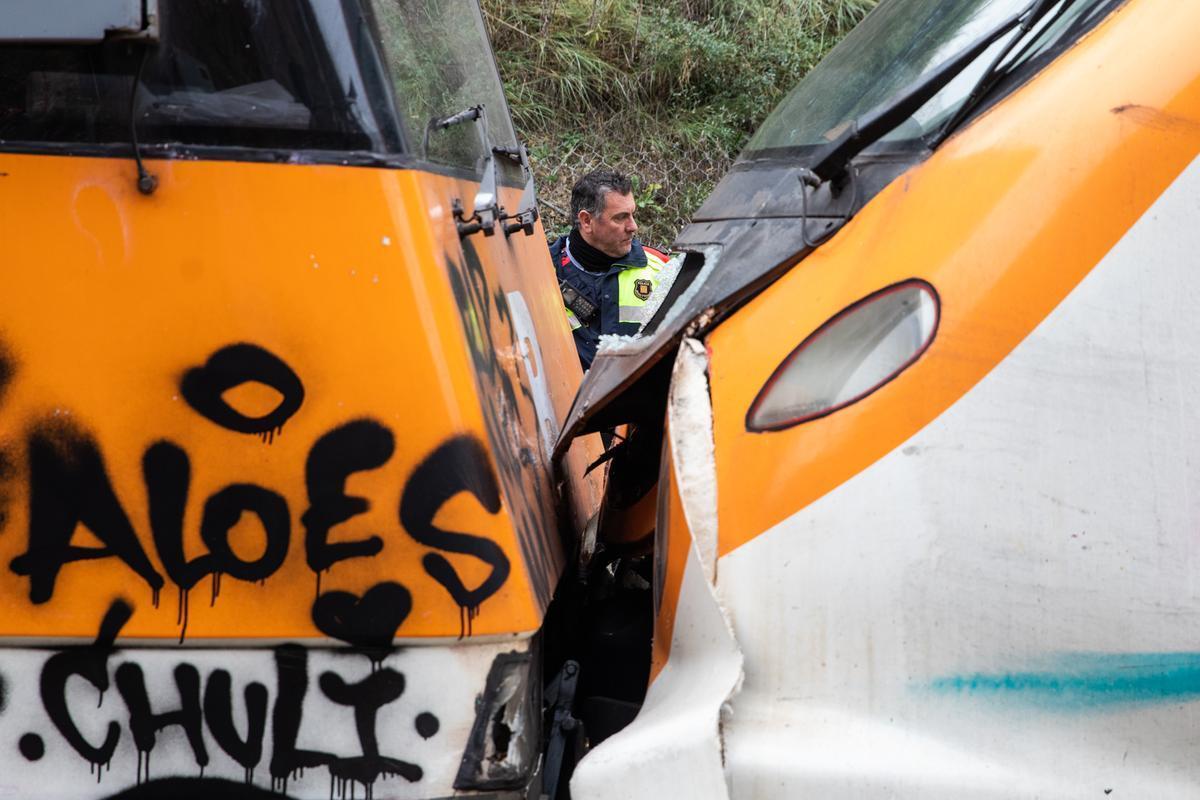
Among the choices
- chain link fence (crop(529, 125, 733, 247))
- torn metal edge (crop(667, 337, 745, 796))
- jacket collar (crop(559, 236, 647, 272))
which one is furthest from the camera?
chain link fence (crop(529, 125, 733, 247))

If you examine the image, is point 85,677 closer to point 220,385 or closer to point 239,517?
point 239,517

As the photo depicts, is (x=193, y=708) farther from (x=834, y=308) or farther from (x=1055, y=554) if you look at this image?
(x=1055, y=554)

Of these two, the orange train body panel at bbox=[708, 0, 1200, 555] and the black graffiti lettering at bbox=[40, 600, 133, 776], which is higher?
the orange train body panel at bbox=[708, 0, 1200, 555]

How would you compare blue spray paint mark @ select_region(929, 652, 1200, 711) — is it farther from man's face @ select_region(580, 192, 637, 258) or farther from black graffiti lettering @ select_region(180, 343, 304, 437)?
man's face @ select_region(580, 192, 637, 258)

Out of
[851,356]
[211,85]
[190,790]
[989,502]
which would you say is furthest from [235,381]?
[989,502]

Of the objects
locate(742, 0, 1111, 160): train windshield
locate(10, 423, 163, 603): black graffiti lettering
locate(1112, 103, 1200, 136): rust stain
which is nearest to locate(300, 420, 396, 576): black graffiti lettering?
locate(10, 423, 163, 603): black graffiti lettering

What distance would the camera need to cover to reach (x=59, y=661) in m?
1.87

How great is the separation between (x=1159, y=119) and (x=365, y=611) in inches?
52.3

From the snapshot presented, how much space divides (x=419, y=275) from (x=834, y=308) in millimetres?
618

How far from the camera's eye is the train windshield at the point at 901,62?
2.00m

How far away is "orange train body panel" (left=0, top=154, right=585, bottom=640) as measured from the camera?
183cm

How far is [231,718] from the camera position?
1.90 m

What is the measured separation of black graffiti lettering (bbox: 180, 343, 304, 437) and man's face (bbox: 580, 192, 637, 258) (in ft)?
11.6

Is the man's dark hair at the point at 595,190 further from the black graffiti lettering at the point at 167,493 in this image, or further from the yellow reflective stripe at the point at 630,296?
the black graffiti lettering at the point at 167,493
